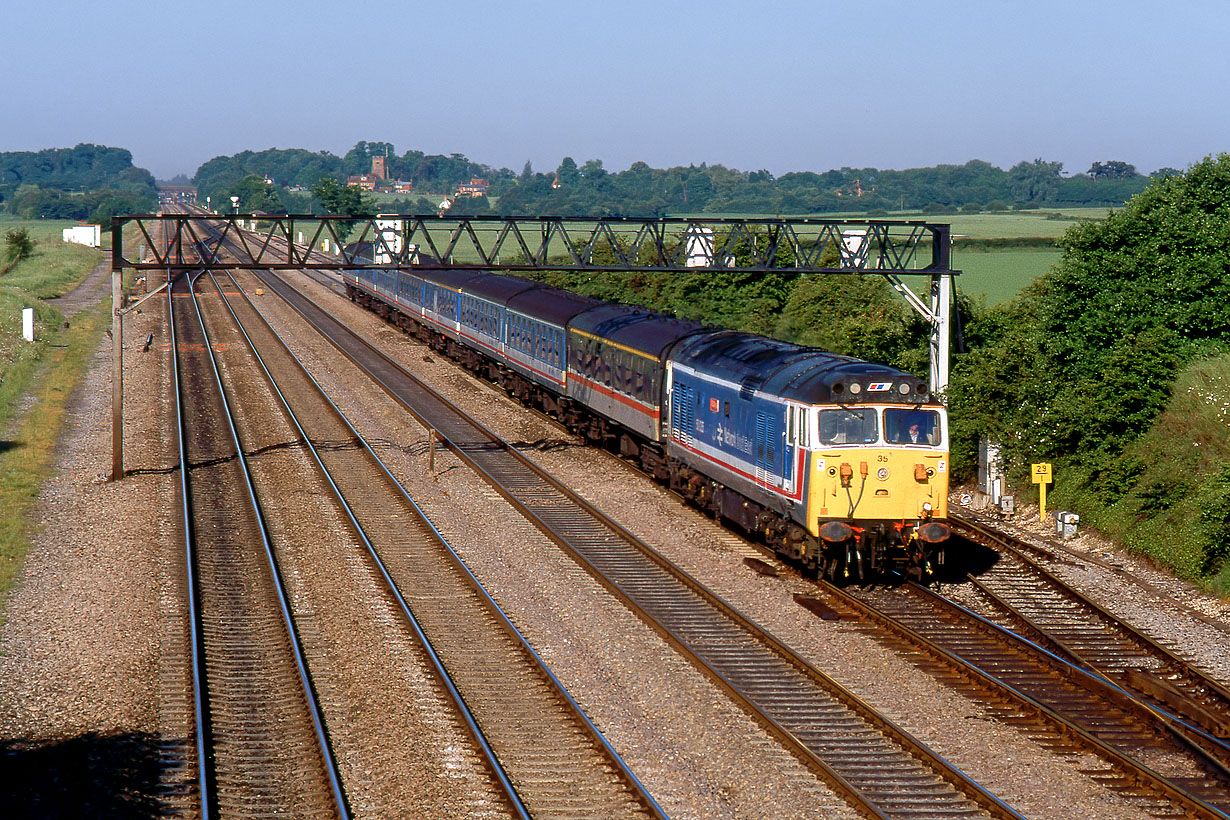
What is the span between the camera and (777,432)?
2081 cm

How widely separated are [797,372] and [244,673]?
995cm

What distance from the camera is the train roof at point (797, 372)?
19.7 m

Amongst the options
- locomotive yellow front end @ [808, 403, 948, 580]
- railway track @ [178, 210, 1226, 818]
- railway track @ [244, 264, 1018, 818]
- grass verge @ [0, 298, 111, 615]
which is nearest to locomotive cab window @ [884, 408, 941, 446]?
locomotive yellow front end @ [808, 403, 948, 580]

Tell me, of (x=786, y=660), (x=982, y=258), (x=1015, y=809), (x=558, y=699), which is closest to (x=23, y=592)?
(x=558, y=699)

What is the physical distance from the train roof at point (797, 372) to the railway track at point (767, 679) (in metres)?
3.50

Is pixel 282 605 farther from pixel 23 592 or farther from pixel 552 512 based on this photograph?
pixel 552 512

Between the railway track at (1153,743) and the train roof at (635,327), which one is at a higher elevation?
the train roof at (635,327)

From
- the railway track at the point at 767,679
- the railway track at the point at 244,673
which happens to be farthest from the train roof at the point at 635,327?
the railway track at the point at 244,673

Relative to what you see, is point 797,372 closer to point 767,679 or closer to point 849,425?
point 849,425

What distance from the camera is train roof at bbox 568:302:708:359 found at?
27797 millimetres

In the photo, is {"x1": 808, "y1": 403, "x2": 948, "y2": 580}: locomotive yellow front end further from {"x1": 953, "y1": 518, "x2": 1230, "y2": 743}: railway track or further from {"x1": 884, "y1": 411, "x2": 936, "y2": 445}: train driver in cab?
{"x1": 953, "y1": 518, "x2": 1230, "y2": 743}: railway track

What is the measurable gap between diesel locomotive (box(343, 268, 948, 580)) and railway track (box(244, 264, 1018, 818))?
2090mm

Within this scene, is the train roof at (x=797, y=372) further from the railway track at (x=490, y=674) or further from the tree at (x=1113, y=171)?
the tree at (x=1113, y=171)

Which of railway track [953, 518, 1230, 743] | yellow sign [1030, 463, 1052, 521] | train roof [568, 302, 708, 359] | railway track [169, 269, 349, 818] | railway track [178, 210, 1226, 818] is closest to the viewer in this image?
railway track [178, 210, 1226, 818]
